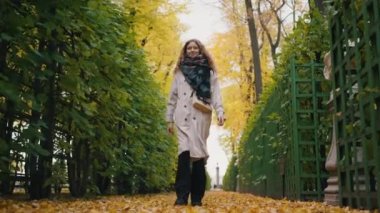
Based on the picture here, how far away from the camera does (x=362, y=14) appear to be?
4.26m

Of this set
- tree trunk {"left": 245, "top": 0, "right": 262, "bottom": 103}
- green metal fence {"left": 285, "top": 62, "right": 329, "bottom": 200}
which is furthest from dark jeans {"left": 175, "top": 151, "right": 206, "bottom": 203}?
tree trunk {"left": 245, "top": 0, "right": 262, "bottom": 103}

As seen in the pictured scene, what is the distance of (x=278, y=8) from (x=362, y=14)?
16.5 m

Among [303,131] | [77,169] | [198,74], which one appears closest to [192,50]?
[198,74]

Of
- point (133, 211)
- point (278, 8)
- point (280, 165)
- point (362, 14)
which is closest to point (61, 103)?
point (133, 211)

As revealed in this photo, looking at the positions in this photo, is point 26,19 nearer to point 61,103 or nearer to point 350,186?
point 61,103

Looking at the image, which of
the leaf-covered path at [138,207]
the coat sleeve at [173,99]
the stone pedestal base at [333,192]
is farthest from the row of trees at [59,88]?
the stone pedestal base at [333,192]

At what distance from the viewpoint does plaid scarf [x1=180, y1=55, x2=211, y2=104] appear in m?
6.10

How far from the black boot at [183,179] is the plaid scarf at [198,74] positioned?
0.68 meters

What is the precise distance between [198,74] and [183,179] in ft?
3.93

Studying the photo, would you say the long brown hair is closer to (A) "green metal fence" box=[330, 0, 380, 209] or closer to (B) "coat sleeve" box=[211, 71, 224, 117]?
(B) "coat sleeve" box=[211, 71, 224, 117]

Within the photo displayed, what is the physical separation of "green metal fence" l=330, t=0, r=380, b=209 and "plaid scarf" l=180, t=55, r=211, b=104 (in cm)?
142

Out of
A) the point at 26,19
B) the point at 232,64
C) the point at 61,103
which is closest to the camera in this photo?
the point at 26,19

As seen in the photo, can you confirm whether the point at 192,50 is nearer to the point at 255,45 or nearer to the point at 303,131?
the point at 303,131

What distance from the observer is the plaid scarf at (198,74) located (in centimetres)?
610
